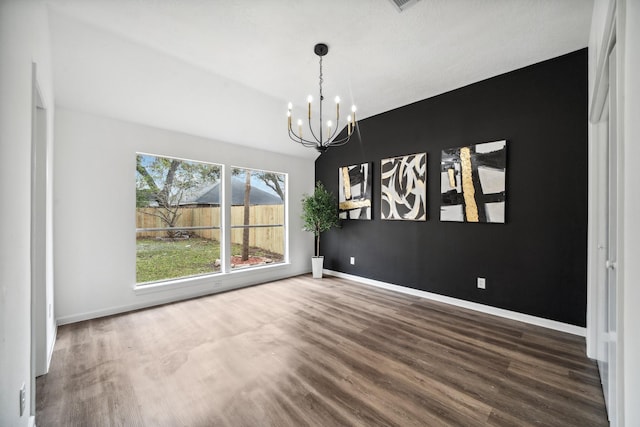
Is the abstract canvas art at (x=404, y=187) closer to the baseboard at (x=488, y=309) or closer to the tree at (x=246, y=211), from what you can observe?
the baseboard at (x=488, y=309)

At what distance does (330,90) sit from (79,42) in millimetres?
2633

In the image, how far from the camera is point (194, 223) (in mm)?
4035

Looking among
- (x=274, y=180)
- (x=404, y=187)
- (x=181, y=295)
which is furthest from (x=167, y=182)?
(x=404, y=187)

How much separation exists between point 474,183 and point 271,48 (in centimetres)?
289

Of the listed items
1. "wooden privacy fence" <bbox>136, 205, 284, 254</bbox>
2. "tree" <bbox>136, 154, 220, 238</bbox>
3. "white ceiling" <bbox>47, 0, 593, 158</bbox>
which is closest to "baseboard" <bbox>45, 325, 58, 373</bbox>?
"wooden privacy fence" <bbox>136, 205, 284, 254</bbox>

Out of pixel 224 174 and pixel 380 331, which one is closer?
pixel 380 331

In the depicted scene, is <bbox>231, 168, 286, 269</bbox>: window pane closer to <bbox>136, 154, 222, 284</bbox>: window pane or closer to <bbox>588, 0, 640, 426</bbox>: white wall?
<bbox>136, 154, 222, 284</bbox>: window pane

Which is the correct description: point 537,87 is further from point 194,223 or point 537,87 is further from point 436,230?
point 194,223
